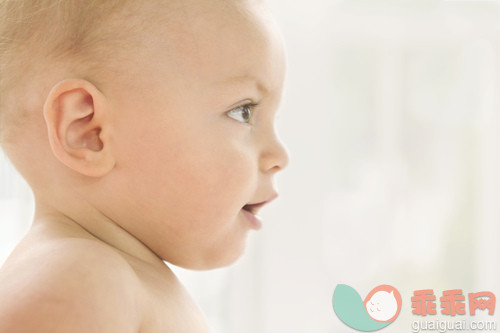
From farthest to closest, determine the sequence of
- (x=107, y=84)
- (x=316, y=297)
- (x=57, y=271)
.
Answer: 1. (x=316, y=297)
2. (x=107, y=84)
3. (x=57, y=271)

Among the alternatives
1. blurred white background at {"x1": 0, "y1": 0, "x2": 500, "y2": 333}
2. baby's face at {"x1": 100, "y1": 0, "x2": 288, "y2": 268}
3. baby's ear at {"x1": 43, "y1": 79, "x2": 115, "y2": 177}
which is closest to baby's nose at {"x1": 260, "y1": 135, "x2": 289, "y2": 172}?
baby's face at {"x1": 100, "y1": 0, "x2": 288, "y2": 268}

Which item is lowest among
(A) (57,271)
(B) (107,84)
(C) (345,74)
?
(A) (57,271)

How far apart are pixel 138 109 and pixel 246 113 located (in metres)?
0.12

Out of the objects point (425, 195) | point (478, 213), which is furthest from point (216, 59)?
point (478, 213)

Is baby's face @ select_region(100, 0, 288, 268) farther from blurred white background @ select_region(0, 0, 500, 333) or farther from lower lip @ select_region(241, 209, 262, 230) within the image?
blurred white background @ select_region(0, 0, 500, 333)

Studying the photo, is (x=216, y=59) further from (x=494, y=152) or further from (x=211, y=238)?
(x=494, y=152)

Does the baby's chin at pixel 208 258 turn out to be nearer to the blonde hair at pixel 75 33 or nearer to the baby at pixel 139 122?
the baby at pixel 139 122

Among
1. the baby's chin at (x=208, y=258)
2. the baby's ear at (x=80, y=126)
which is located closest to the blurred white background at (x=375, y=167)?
the baby's chin at (x=208, y=258)

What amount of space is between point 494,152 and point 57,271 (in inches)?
58.1

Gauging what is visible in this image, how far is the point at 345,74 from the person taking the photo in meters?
1.68

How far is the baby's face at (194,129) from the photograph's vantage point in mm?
625

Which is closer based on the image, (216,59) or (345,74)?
(216,59)

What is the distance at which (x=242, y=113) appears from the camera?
69cm

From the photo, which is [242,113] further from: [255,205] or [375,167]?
[375,167]
